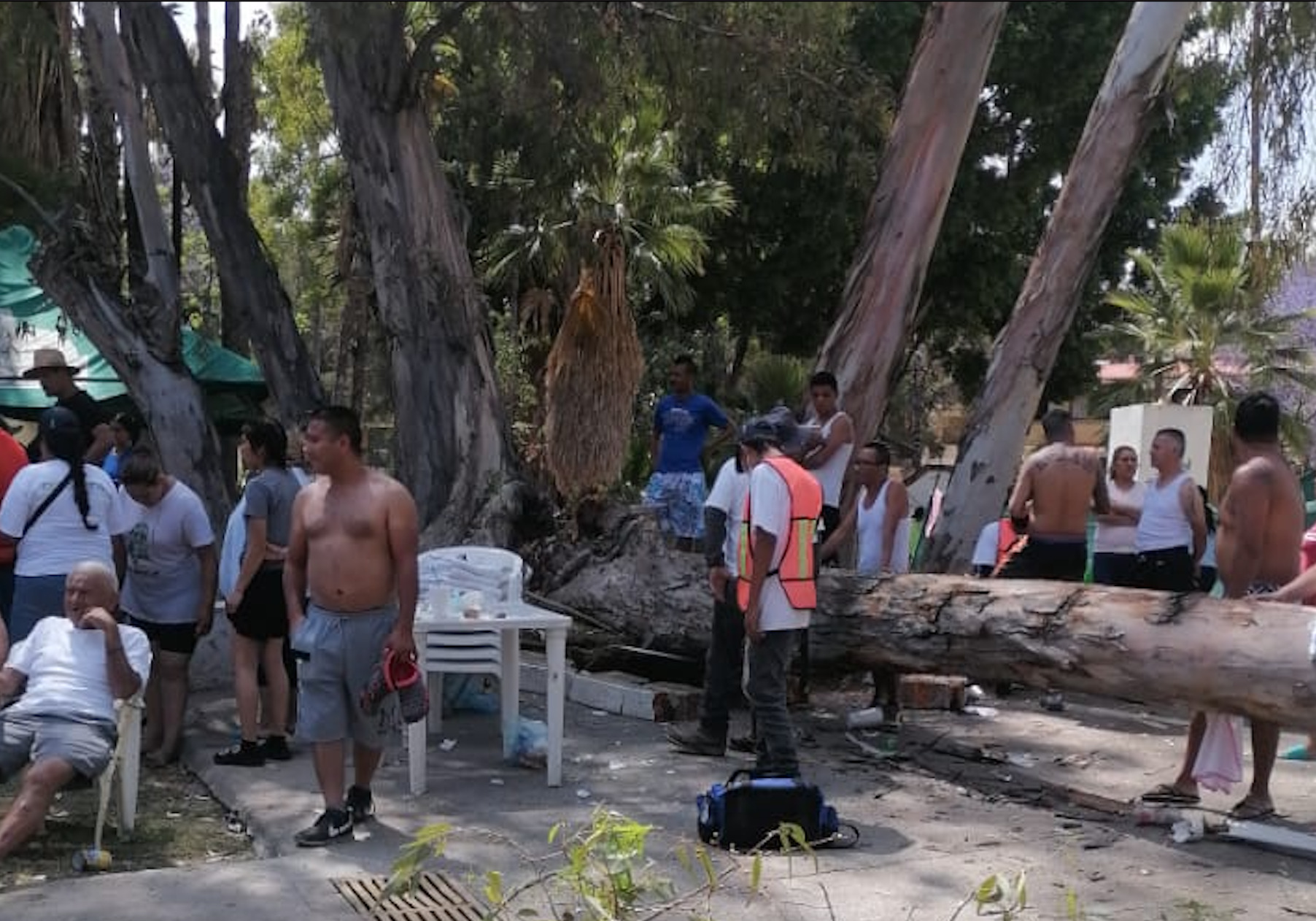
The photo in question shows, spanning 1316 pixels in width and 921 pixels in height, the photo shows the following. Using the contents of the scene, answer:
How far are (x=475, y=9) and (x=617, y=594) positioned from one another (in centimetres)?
505

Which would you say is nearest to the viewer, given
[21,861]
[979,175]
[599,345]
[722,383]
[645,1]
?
[645,1]

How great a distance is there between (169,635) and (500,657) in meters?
1.69

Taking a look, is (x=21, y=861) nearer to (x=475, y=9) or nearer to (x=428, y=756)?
(x=428, y=756)

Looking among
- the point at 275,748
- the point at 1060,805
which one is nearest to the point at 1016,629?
the point at 1060,805

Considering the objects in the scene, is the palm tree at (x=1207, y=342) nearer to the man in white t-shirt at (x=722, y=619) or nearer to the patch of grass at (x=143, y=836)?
the man in white t-shirt at (x=722, y=619)

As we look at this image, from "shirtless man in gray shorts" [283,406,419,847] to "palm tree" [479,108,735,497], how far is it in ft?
26.3

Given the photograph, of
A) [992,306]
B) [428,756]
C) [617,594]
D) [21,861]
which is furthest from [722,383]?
[21,861]

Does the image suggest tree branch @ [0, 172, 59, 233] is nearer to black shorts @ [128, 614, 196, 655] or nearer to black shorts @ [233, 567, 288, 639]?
black shorts @ [128, 614, 196, 655]

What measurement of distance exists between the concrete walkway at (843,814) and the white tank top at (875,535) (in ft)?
3.66

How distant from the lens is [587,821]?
5992mm

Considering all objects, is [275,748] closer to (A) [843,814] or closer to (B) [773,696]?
(B) [773,696]

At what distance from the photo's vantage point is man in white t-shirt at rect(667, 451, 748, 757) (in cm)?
678

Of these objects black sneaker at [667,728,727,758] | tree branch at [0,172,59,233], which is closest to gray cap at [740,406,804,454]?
black sneaker at [667,728,727,758]

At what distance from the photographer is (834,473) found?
9047mm
